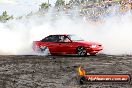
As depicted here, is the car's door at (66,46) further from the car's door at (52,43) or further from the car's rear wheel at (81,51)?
the car's rear wheel at (81,51)

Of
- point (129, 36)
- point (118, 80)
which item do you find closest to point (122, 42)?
point (129, 36)

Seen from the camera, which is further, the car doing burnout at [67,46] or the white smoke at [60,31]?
the white smoke at [60,31]

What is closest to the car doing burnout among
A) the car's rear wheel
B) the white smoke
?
the car's rear wheel

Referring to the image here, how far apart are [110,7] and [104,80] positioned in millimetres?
44845

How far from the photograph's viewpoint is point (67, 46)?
20.6m

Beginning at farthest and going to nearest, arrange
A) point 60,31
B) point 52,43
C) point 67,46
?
point 60,31 < point 52,43 < point 67,46

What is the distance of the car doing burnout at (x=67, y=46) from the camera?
66.4ft

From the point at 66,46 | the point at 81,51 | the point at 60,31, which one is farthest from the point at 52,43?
the point at 60,31

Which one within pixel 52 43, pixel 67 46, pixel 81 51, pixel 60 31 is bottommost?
pixel 81 51

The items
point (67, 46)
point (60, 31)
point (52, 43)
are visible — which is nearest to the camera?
point (67, 46)

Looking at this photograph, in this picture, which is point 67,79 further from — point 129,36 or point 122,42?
point 129,36

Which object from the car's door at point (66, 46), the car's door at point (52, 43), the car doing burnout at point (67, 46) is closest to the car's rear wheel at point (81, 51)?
the car doing burnout at point (67, 46)

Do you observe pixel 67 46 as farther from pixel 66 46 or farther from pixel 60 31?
pixel 60 31

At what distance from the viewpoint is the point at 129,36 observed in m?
29.9
